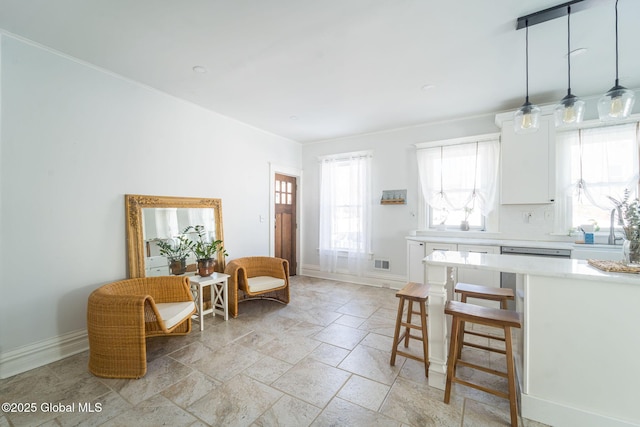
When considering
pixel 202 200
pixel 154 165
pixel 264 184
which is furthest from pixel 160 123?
pixel 264 184

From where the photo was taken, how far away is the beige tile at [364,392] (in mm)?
1880

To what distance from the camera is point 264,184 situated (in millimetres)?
4766

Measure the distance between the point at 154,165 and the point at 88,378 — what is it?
7.13 ft

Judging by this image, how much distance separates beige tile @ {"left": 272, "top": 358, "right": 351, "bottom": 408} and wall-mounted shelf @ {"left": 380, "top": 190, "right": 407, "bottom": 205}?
3.03m

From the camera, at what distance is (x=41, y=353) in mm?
2348

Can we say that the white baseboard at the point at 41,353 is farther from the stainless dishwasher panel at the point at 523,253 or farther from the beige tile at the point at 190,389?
the stainless dishwasher panel at the point at 523,253

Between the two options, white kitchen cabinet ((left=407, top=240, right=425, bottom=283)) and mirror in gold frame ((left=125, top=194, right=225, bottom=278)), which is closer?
mirror in gold frame ((left=125, top=194, right=225, bottom=278))

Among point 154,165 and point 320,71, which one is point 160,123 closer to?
point 154,165

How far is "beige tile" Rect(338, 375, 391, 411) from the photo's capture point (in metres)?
1.88

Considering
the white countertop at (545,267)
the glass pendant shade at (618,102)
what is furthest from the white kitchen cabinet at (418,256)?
the glass pendant shade at (618,102)

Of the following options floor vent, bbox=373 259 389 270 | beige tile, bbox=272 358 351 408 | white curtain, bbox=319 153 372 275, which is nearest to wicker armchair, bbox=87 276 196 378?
beige tile, bbox=272 358 351 408

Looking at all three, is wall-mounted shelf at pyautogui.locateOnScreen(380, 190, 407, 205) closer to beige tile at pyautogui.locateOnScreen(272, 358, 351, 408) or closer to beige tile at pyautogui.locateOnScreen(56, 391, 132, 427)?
beige tile at pyautogui.locateOnScreen(272, 358, 351, 408)

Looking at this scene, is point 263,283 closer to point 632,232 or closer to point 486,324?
point 486,324

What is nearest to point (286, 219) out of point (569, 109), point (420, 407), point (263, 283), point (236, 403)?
point (263, 283)
